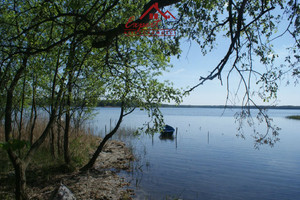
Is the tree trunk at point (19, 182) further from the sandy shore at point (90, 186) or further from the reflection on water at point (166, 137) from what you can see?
the reflection on water at point (166, 137)

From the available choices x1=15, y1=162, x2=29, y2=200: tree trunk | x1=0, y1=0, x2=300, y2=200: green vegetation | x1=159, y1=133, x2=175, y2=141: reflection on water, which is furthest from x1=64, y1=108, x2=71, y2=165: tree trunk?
x1=159, y1=133, x2=175, y2=141: reflection on water

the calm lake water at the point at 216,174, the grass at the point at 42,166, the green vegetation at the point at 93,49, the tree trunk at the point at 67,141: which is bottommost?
the calm lake water at the point at 216,174

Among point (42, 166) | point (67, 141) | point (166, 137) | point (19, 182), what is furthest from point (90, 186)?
point (166, 137)

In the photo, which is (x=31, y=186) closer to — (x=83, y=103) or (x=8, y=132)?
(x=8, y=132)

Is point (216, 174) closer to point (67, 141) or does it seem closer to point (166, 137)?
point (67, 141)

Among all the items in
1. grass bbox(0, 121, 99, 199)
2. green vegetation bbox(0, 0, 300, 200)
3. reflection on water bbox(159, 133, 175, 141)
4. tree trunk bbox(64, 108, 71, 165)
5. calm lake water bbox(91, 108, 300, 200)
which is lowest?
calm lake water bbox(91, 108, 300, 200)

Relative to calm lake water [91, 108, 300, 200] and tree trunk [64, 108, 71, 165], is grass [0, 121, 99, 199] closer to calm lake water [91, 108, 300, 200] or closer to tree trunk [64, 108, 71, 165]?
tree trunk [64, 108, 71, 165]

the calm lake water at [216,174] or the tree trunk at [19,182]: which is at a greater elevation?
the tree trunk at [19,182]

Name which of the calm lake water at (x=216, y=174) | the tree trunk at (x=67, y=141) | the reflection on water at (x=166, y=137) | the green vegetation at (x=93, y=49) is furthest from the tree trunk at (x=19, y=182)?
the reflection on water at (x=166, y=137)

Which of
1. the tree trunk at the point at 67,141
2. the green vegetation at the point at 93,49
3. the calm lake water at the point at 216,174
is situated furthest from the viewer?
the calm lake water at the point at 216,174

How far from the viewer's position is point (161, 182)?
32.9ft

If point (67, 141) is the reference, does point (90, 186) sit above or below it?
below

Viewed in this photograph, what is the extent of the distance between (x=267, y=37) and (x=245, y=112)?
2957 millimetres

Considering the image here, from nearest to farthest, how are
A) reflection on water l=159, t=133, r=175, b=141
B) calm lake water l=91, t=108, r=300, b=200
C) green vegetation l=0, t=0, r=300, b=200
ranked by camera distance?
green vegetation l=0, t=0, r=300, b=200, calm lake water l=91, t=108, r=300, b=200, reflection on water l=159, t=133, r=175, b=141
